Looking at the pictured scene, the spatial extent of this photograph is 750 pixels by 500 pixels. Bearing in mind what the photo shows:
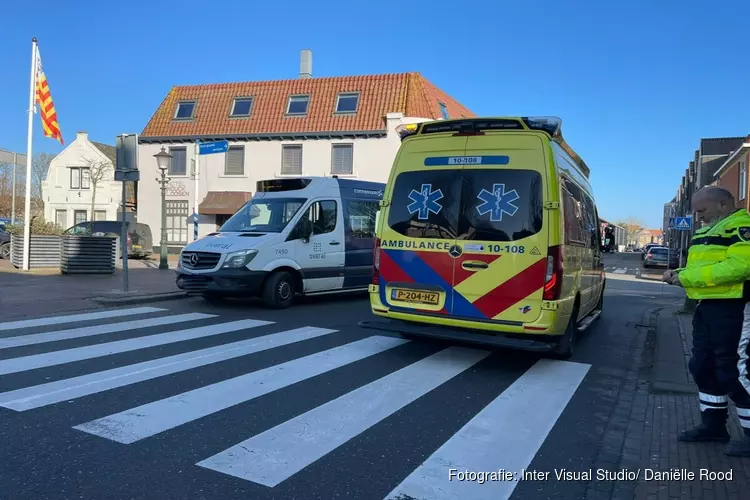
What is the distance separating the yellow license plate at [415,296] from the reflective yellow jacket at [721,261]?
107 inches

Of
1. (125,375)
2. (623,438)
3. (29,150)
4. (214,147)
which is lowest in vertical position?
(623,438)

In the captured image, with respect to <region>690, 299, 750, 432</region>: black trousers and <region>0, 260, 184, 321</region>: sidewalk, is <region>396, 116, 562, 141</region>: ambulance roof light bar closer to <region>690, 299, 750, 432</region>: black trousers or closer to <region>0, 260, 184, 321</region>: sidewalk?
<region>690, 299, 750, 432</region>: black trousers

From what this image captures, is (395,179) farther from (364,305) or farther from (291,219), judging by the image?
(364,305)

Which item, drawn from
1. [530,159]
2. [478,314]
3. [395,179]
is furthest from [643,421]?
[395,179]

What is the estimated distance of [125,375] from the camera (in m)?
5.21

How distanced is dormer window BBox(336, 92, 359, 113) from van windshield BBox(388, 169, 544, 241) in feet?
76.1

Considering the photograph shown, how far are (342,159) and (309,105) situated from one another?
3696 millimetres

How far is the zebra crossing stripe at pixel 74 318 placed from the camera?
24.4ft

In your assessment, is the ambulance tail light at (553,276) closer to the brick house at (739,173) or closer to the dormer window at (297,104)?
the brick house at (739,173)

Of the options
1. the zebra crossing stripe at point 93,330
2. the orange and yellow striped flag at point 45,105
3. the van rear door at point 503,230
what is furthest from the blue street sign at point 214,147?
the van rear door at point 503,230

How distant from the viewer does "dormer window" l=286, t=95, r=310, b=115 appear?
97.4 feet

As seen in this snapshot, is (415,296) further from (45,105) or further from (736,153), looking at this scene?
(736,153)

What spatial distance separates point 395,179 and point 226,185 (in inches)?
993

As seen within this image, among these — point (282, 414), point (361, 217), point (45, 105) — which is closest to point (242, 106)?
point (45, 105)
